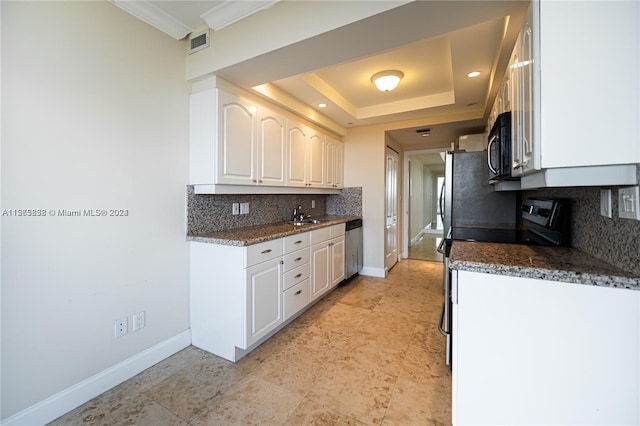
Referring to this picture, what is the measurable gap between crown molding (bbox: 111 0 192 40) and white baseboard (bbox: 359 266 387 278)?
358 cm

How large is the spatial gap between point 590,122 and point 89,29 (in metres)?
2.62

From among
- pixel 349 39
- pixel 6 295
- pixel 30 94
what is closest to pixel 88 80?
pixel 30 94

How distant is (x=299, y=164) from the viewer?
10.5 ft

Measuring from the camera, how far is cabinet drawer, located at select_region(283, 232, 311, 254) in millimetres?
2521

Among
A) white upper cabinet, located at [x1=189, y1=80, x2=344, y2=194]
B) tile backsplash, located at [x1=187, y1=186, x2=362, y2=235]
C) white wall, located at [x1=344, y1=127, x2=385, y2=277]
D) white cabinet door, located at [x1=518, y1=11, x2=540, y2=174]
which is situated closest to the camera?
white cabinet door, located at [x1=518, y1=11, x2=540, y2=174]

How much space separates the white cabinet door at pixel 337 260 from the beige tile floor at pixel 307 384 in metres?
0.73

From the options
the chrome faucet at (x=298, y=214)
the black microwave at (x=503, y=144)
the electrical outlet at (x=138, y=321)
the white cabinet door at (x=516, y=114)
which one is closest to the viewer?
the white cabinet door at (x=516, y=114)

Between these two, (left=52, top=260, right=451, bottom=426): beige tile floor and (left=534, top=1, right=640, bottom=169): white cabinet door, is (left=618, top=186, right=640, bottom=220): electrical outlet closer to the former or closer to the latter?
(left=534, top=1, right=640, bottom=169): white cabinet door

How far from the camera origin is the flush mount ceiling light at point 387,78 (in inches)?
106

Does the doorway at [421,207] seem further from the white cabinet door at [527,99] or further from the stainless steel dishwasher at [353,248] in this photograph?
the white cabinet door at [527,99]

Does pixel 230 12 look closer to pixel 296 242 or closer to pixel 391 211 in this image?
pixel 296 242

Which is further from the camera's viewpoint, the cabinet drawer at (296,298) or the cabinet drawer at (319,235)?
the cabinet drawer at (319,235)

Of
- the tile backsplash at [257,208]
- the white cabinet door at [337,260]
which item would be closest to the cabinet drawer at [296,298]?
the white cabinet door at [337,260]

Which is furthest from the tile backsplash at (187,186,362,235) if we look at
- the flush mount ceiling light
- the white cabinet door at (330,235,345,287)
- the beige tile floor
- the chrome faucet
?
the flush mount ceiling light
